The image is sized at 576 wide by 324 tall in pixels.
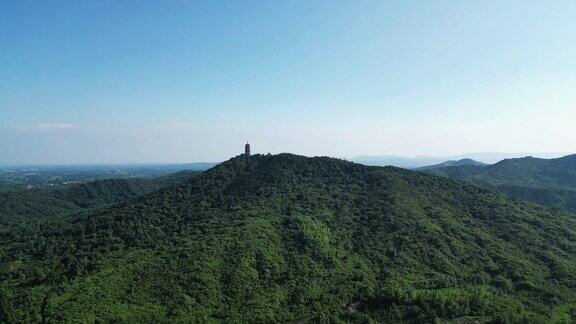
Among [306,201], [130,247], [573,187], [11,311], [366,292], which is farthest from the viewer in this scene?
[573,187]

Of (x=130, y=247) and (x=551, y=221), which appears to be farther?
(x=551, y=221)

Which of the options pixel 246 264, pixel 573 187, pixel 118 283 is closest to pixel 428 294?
pixel 246 264

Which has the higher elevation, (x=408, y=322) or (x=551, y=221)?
(x=551, y=221)

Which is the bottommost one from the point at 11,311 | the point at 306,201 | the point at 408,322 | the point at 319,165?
the point at 408,322

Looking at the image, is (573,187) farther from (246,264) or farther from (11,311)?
(11,311)

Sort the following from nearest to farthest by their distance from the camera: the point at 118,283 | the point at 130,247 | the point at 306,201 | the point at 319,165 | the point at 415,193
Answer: the point at 118,283 → the point at 130,247 → the point at 306,201 → the point at 415,193 → the point at 319,165

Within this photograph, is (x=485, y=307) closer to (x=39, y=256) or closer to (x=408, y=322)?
(x=408, y=322)
